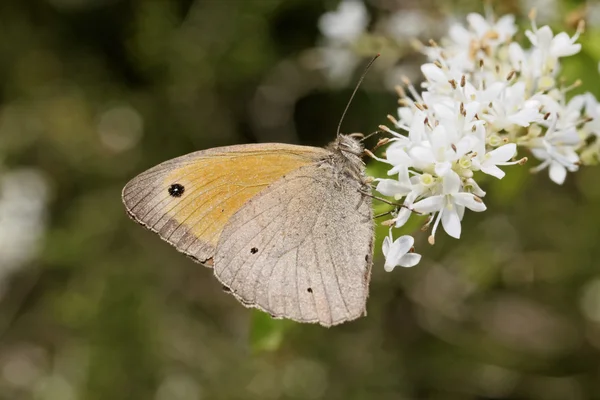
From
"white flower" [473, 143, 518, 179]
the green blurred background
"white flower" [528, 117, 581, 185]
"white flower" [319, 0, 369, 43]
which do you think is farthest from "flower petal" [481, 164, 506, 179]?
"white flower" [319, 0, 369, 43]

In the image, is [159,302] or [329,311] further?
[159,302]

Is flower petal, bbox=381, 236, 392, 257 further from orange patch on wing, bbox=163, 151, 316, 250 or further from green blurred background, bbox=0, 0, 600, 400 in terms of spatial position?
green blurred background, bbox=0, 0, 600, 400

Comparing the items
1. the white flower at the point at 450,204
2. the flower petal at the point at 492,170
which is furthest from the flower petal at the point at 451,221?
Answer: the flower petal at the point at 492,170

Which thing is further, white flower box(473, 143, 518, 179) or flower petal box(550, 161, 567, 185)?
flower petal box(550, 161, 567, 185)

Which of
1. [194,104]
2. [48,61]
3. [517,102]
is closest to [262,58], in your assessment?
[194,104]

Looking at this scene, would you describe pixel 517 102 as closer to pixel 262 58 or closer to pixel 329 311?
pixel 329 311

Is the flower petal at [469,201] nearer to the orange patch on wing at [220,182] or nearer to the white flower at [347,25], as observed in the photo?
the orange patch on wing at [220,182]

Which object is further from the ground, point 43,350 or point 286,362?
point 286,362
